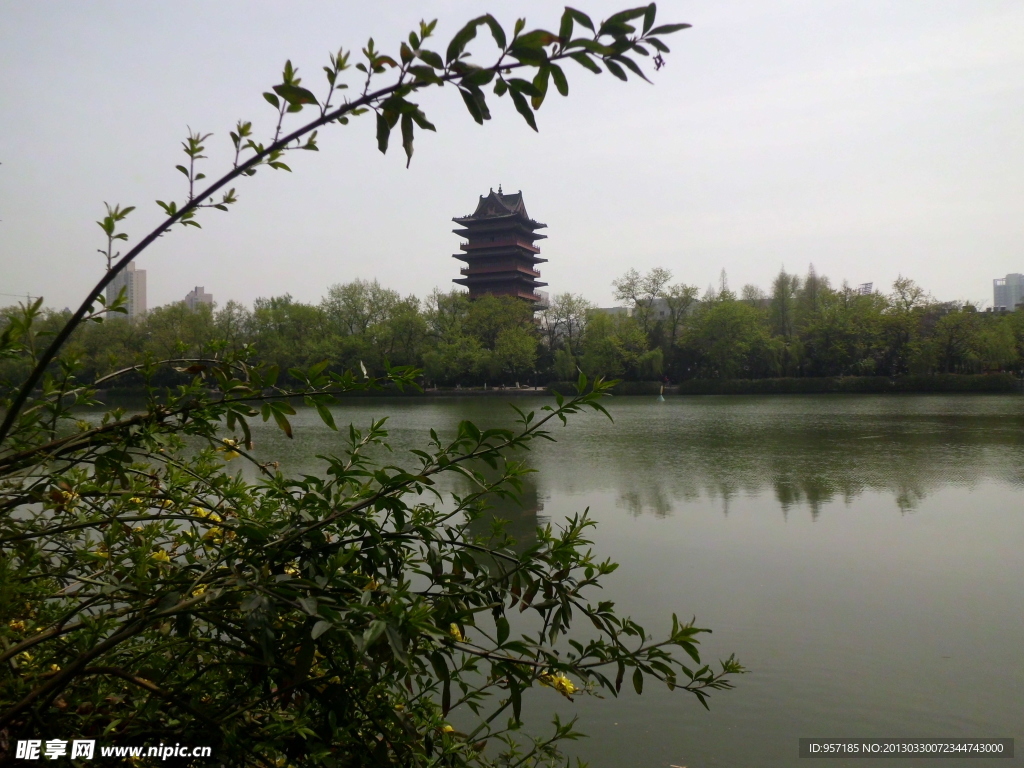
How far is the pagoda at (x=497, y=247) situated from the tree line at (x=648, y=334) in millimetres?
5316

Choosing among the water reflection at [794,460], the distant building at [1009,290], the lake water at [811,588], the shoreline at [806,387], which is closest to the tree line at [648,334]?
the shoreline at [806,387]

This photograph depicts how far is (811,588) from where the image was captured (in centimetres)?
387

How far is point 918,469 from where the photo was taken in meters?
8.38

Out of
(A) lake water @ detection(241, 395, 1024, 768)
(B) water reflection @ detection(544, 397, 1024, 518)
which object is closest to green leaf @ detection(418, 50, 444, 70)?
(A) lake water @ detection(241, 395, 1024, 768)

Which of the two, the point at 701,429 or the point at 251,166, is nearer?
the point at 251,166

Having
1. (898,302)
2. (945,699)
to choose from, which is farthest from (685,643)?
(898,302)

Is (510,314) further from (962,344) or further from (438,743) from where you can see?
(438,743)

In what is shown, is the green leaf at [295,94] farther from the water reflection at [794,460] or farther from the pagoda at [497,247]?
the pagoda at [497,247]

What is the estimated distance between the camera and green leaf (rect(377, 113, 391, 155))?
88cm

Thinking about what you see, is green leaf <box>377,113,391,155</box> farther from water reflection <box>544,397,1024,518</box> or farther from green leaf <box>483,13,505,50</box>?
water reflection <box>544,397,1024,518</box>

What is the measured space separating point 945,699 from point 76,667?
290 centimetres

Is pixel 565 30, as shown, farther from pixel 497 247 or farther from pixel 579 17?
pixel 497 247

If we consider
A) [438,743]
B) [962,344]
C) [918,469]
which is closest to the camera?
[438,743]

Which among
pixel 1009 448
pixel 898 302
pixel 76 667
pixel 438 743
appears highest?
pixel 898 302
